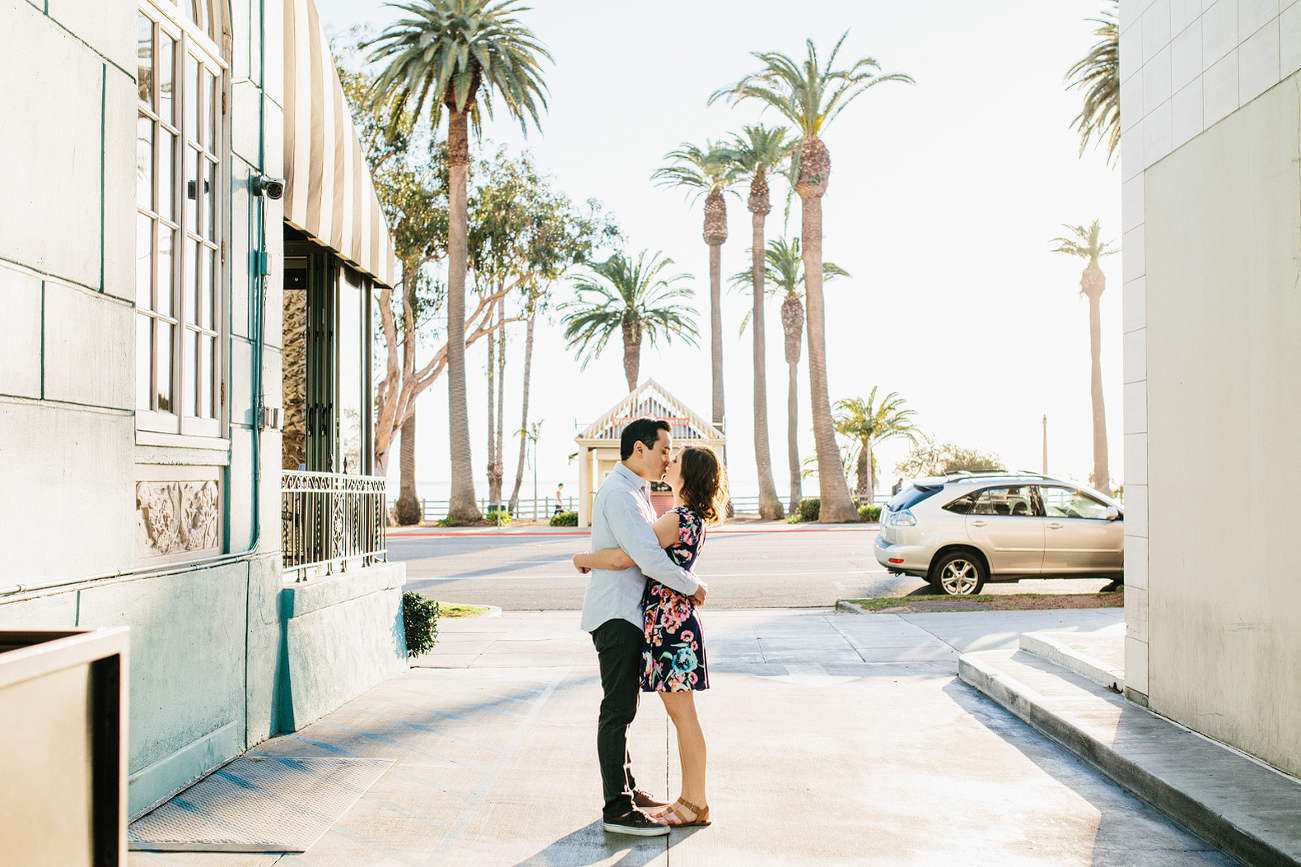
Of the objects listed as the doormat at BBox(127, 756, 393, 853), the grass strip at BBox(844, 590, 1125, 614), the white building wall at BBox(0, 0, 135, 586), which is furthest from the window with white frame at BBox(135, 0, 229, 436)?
the grass strip at BBox(844, 590, 1125, 614)

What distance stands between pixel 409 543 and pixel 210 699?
805 inches

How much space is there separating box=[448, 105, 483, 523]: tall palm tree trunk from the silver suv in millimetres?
20976

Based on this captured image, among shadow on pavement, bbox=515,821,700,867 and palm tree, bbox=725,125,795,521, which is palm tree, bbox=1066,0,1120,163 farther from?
shadow on pavement, bbox=515,821,700,867

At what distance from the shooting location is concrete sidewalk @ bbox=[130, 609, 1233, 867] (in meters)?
4.22

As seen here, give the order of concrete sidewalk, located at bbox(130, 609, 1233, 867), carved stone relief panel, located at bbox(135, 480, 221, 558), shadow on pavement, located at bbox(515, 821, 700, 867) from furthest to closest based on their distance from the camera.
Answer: carved stone relief panel, located at bbox(135, 480, 221, 558) → concrete sidewalk, located at bbox(130, 609, 1233, 867) → shadow on pavement, located at bbox(515, 821, 700, 867)

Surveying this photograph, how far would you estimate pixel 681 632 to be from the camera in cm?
438

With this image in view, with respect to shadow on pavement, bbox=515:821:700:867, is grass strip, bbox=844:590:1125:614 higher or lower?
lower

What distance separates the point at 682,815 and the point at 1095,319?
43482mm

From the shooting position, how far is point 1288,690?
4.75 meters

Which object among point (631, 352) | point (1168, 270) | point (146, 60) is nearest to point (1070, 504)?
point (1168, 270)

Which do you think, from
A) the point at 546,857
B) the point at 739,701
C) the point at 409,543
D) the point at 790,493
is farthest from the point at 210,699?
the point at 790,493

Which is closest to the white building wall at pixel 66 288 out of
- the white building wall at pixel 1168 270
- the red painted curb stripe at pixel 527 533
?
the white building wall at pixel 1168 270

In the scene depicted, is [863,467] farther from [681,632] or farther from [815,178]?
[681,632]

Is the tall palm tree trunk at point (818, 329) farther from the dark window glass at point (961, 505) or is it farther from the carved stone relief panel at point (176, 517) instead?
the carved stone relief panel at point (176, 517)
